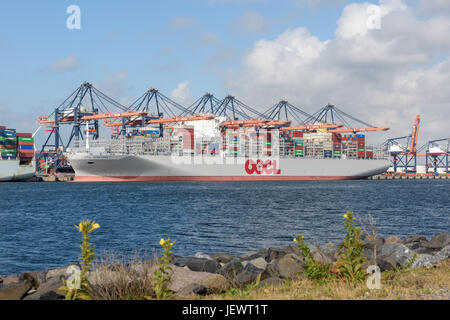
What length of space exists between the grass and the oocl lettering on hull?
267ft

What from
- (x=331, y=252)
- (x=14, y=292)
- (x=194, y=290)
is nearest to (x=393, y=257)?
(x=331, y=252)

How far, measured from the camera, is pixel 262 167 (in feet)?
302

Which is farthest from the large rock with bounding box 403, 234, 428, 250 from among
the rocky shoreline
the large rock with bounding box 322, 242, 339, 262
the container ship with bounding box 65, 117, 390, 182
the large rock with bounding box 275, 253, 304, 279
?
the container ship with bounding box 65, 117, 390, 182

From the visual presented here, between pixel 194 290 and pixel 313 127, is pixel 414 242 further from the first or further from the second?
pixel 313 127

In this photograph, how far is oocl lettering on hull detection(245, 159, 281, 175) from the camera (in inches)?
3539

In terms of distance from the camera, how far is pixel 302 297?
6.76 m

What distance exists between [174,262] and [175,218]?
54.6 ft

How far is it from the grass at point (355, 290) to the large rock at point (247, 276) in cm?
73

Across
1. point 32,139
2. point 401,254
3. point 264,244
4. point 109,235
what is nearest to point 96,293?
point 401,254

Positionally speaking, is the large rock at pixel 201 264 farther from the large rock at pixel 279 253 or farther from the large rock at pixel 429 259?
the large rock at pixel 429 259

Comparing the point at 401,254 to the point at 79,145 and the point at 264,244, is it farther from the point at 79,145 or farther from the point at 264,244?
the point at 79,145

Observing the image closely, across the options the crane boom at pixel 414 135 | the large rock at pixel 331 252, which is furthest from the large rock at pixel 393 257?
the crane boom at pixel 414 135

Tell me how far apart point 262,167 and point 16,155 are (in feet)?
168

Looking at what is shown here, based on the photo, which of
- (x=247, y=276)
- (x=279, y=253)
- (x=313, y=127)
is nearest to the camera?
(x=247, y=276)
